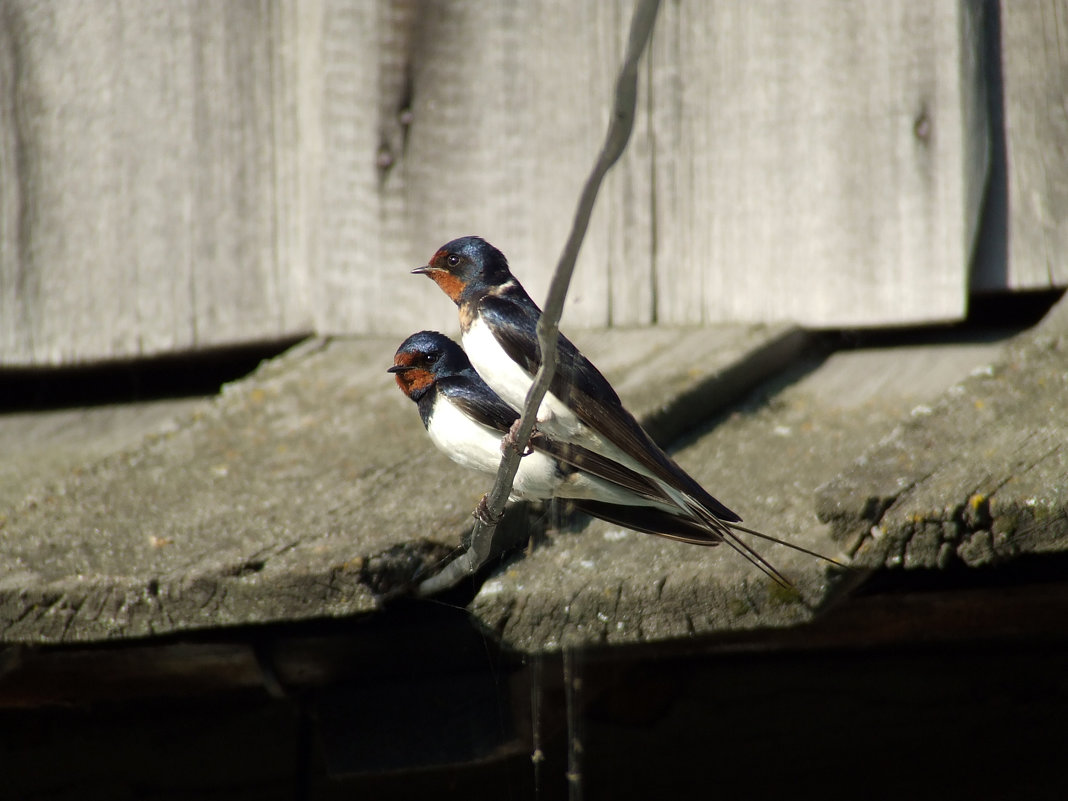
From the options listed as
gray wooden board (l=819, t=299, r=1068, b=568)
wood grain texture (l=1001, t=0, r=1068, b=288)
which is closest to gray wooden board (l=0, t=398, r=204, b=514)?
gray wooden board (l=819, t=299, r=1068, b=568)

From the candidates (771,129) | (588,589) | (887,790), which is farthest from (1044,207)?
(588,589)

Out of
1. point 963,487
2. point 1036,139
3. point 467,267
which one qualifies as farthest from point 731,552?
point 1036,139

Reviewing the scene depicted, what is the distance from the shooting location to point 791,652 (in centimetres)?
220

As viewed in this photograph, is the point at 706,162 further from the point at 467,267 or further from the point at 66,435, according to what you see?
the point at 66,435

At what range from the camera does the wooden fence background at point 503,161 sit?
2439 millimetres

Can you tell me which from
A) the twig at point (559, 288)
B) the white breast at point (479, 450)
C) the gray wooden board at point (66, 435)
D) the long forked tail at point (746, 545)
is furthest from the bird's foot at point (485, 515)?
the gray wooden board at point (66, 435)

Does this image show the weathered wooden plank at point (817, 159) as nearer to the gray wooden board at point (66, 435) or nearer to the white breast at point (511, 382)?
the white breast at point (511, 382)

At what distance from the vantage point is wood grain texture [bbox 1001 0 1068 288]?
2402 millimetres

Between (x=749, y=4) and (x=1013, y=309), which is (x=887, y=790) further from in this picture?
(x=749, y=4)

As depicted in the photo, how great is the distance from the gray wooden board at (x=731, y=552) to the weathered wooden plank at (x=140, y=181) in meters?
1.30

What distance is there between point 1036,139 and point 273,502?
1712mm

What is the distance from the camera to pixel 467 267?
207 centimetres

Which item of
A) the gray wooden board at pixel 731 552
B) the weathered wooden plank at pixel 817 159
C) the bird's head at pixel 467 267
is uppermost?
the weathered wooden plank at pixel 817 159

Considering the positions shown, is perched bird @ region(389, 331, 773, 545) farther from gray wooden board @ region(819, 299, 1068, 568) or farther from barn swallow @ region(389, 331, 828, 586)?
gray wooden board @ region(819, 299, 1068, 568)
